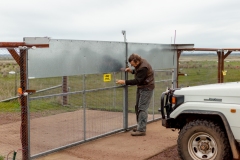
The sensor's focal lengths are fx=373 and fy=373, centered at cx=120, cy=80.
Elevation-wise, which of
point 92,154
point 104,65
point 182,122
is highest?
point 104,65

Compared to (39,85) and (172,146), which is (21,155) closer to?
(172,146)

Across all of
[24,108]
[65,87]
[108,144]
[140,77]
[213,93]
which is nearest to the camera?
[213,93]

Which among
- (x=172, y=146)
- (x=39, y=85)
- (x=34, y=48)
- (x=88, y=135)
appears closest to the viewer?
(x=34, y=48)

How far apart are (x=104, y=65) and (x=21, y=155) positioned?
2.97 meters

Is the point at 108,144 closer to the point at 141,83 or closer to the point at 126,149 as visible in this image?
the point at 126,149

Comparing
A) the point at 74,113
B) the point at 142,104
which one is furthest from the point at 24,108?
the point at 74,113

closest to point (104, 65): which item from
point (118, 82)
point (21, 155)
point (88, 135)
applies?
point (118, 82)

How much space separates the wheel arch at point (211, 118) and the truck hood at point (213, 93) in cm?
25

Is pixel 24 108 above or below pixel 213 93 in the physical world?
below

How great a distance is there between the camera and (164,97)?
25.1 feet

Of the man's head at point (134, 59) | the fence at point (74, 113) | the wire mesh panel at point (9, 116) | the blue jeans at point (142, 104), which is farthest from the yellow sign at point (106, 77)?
the wire mesh panel at point (9, 116)

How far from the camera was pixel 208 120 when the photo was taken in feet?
22.3

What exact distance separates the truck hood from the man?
82.4 inches

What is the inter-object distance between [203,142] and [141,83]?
290 centimetres
